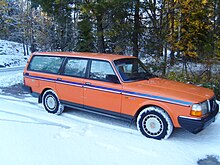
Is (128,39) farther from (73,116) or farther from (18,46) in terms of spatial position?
(18,46)

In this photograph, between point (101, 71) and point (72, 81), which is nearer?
point (101, 71)

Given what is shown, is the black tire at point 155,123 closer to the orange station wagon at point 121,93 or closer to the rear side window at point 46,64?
the orange station wagon at point 121,93

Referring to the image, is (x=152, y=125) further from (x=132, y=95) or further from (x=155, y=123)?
(x=132, y=95)

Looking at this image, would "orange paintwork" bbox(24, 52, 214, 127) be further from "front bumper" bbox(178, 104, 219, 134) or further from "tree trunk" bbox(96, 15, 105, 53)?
"tree trunk" bbox(96, 15, 105, 53)

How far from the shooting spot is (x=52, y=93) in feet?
18.6

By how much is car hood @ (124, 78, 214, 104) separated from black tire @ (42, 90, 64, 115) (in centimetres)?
203

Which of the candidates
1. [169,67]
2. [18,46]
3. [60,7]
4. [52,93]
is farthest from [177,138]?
[18,46]

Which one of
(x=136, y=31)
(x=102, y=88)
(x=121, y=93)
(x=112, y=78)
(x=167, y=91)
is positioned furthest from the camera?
(x=136, y=31)

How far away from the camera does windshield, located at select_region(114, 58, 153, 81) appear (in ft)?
15.3

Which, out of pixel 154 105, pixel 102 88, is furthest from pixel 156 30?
pixel 154 105

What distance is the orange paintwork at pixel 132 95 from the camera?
157 inches

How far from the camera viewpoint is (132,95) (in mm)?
4344

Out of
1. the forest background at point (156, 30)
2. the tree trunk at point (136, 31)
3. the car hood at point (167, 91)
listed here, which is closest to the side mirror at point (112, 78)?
the car hood at point (167, 91)

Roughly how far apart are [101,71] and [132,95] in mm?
931
